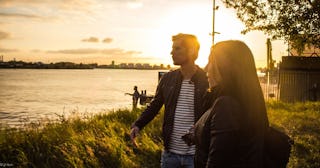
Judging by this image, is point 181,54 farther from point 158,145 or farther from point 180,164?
point 158,145

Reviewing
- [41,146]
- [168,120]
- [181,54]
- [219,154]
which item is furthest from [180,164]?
[41,146]

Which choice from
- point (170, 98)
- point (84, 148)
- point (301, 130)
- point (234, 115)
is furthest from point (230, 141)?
point (301, 130)

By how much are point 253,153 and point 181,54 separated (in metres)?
2.31

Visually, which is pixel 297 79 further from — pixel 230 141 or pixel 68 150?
pixel 230 141

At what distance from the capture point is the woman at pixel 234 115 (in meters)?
2.41

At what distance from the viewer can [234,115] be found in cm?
244

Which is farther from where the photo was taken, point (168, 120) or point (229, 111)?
point (168, 120)

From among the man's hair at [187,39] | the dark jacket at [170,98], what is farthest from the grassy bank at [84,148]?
the man's hair at [187,39]

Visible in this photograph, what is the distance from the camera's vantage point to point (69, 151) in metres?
8.27

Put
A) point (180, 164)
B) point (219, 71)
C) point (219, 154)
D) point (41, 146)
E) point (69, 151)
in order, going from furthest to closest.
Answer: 1. point (41, 146)
2. point (69, 151)
3. point (180, 164)
4. point (219, 71)
5. point (219, 154)

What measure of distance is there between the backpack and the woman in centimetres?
12

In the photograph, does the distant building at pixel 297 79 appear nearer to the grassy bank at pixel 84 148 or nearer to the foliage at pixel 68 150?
the grassy bank at pixel 84 148

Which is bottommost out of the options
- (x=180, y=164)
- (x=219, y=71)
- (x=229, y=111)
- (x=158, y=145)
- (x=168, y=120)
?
(x=158, y=145)

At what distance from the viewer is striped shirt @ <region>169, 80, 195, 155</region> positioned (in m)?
4.38
